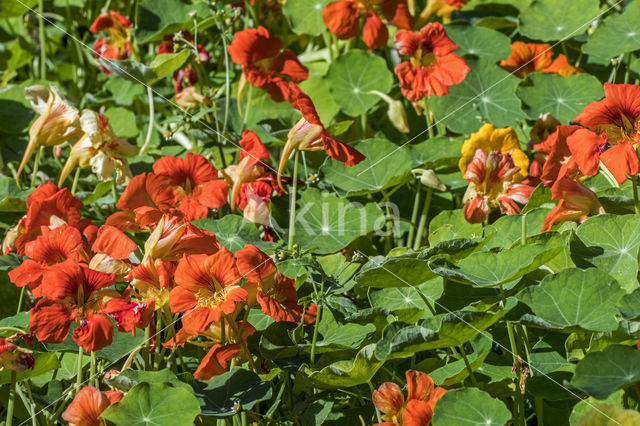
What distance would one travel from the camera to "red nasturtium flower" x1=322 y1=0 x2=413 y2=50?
1.86 m

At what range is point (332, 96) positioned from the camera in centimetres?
198

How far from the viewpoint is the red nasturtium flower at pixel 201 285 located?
3.46 ft

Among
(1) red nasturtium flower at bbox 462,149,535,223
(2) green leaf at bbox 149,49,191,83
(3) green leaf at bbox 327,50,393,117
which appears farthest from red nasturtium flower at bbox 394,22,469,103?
(2) green leaf at bbox 149,49,191,83

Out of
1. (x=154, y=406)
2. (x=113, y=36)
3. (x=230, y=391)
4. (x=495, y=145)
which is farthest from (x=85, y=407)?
(x=113, y=36)

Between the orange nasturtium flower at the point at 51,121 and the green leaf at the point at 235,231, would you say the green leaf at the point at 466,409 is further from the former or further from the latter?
the orange nasturtium flower at the point at 51,121

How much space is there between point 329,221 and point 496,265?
49 centimetres

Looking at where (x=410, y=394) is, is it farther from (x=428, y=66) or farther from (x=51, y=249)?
(x=428, y=66)

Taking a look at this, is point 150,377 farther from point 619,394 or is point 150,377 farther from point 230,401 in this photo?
point 619,394

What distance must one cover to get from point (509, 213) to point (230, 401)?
2.21ft

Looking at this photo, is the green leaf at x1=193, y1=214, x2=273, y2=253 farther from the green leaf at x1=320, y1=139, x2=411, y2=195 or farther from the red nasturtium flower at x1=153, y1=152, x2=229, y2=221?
the green leaf at x1=320, y1=139, x2=411, y2=195

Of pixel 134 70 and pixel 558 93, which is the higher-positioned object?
pixel 134 70

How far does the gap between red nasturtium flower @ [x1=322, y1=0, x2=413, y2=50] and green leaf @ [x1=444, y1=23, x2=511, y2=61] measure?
0.62 feet

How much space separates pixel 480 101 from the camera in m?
1.88

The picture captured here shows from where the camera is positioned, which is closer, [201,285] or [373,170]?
[201,285]
